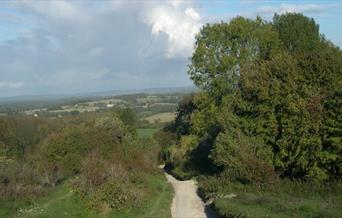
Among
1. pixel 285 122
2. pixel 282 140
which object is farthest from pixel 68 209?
pixel 285 122

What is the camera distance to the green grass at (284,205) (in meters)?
21.8

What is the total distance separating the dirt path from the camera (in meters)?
29.7

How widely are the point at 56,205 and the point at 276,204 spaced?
12.3 meters

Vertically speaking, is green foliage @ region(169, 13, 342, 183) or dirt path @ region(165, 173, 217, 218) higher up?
green foliage @ region(169, 13, 342, 183)

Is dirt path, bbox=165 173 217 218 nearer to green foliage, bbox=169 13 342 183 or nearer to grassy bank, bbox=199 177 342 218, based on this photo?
grassy bank, bbox=199 177 342 218

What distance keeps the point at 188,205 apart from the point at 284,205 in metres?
10.3

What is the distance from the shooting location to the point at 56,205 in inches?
1164

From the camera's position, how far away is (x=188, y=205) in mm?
33094

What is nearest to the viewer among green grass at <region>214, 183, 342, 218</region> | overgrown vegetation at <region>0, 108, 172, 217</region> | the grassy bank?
green grass at <region>214, 183, 342, 218</region>

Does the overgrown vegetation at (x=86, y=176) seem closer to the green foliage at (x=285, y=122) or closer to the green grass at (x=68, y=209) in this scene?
the green grass at (x=68, y=209)

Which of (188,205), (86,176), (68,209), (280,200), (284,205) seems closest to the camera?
(284,205)

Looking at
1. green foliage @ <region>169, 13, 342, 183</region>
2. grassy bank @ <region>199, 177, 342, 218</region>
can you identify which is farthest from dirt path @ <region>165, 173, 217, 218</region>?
green foliage @ <region>169, 13, 342, 183</region>

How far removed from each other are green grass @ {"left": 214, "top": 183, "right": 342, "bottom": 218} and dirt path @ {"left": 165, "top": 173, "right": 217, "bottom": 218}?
151 cm

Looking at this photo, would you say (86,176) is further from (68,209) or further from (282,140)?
(282,140)
